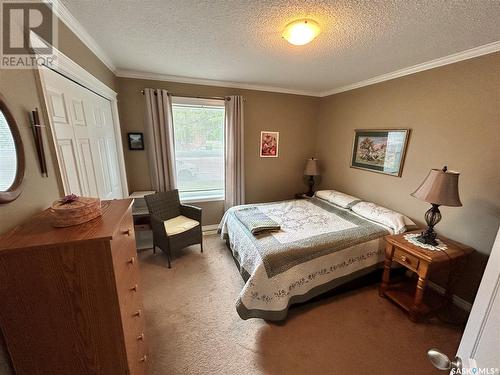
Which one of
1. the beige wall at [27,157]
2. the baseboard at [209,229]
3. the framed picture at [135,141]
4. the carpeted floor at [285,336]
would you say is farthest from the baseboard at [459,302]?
the framed picture at [135,141]

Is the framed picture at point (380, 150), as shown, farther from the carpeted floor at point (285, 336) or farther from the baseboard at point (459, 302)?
the carpeted floor at point (285, 336)

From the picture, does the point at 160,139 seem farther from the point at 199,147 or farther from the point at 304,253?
the point at 304,253

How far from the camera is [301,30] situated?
1.50 meters

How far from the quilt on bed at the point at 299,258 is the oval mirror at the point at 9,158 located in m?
1.57

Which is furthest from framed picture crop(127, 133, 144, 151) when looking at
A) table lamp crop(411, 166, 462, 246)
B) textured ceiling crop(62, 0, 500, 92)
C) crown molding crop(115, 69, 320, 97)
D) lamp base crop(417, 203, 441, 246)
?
lamp base crop(417, 203, 441, 246)

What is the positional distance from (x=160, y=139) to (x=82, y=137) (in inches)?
50.5

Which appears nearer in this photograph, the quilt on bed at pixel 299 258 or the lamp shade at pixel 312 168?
the quilt on bed at pixel 299 258

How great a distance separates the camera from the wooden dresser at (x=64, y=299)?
2.47 ft

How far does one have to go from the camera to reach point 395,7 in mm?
1315

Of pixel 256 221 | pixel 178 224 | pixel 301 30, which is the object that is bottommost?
pixel 178 224

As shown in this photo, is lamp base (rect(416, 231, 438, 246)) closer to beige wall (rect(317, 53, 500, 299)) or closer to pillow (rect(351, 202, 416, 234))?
pillow (rect(351, 202, 416, 234))

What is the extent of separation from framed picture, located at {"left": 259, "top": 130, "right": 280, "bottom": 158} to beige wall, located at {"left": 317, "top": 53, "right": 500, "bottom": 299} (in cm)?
A: 137

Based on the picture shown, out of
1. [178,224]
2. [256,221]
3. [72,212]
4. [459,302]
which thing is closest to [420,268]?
[459,302]

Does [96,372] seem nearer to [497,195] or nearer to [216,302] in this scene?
[216,302]
